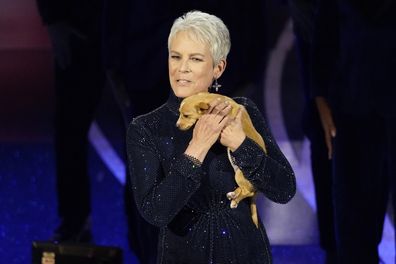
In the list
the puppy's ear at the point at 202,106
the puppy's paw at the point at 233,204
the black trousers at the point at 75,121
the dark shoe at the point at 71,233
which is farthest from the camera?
the dark shoe at the point at 71,233

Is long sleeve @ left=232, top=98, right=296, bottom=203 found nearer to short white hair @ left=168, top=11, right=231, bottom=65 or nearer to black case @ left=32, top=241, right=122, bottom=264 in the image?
short white hair @ left=168, top=11, right=231, bottom=65

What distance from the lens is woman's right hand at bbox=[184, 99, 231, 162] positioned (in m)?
2.04

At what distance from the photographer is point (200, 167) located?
206 centimetres

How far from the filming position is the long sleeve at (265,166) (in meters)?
2.07

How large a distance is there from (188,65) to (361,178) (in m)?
1.66

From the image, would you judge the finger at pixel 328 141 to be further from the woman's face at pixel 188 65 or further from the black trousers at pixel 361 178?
the woman's face at pixel 188 65

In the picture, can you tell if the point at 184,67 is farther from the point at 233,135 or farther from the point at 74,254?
the point at 74,254

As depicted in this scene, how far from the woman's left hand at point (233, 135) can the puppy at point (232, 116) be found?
0.06ft

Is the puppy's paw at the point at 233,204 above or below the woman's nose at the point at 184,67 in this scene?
below

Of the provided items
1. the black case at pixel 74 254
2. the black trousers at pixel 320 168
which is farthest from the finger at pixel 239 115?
the black trousers at pixel 320 168

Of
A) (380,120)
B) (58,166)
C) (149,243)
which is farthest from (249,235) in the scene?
(58,166)

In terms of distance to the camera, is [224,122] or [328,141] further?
[328,141]

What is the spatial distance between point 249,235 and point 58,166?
2141 millimetres

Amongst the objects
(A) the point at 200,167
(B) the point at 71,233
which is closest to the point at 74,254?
(B) the point at 71,233
